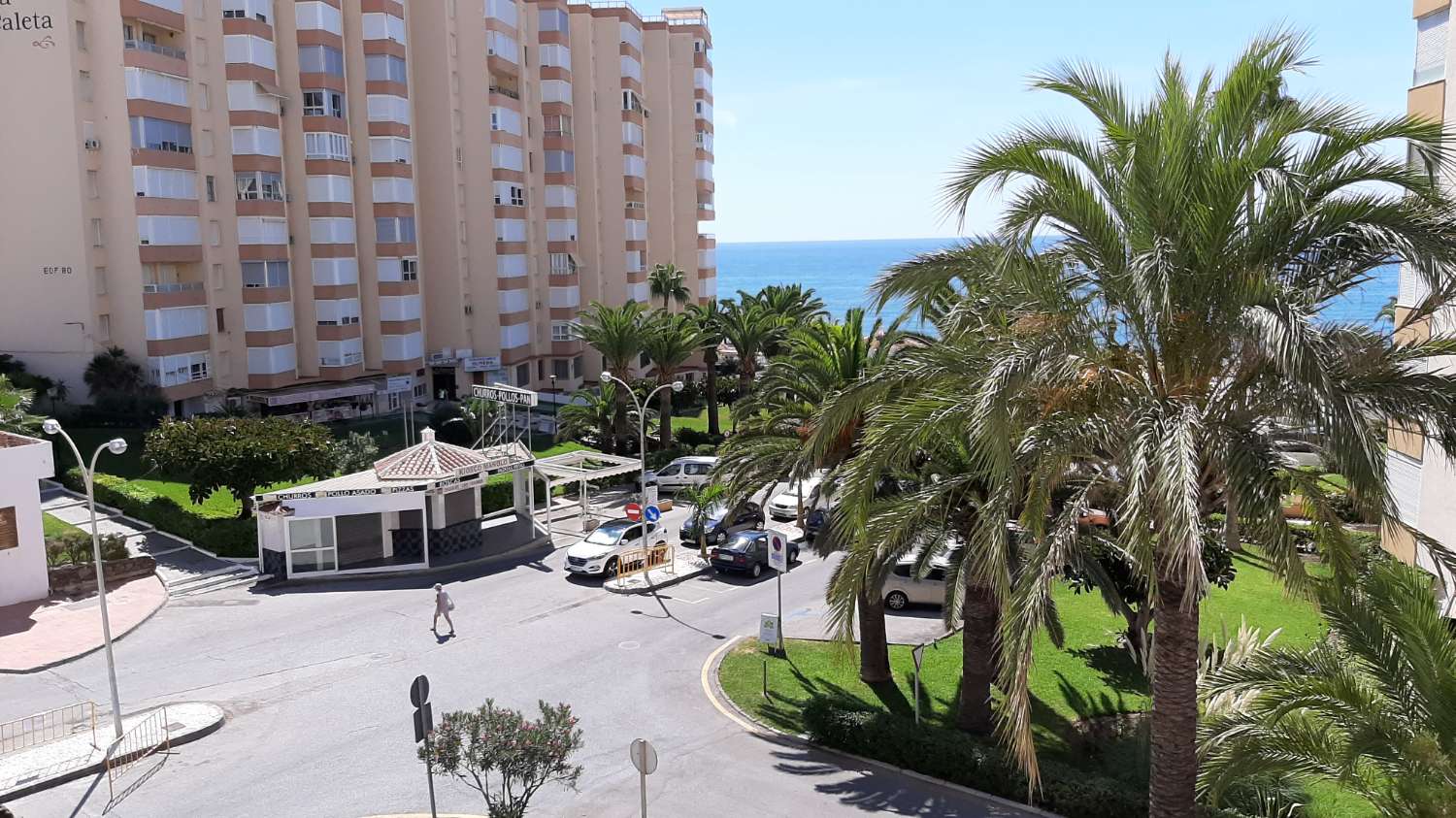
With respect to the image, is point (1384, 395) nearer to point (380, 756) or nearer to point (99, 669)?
point (380, 756)

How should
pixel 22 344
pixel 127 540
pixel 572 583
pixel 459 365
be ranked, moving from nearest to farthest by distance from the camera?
pixel 572 583 < pixel 127 540 < pixel 22 344 < pixel 459 365

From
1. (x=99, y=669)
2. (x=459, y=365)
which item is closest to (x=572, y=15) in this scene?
(x=459, y=365)

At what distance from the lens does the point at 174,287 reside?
46.4 metres

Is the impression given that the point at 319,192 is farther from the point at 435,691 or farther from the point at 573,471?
the point at 435,691

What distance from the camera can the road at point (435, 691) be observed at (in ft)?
53.3

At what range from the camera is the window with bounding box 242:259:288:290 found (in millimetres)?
49625

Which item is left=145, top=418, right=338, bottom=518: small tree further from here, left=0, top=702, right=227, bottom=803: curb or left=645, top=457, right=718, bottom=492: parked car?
left=0, top=702, right=227, bottom=803: curb

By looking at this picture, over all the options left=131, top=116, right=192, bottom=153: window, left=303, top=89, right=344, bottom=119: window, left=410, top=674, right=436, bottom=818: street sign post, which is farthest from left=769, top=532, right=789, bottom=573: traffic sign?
left=303, top=89, right=344, bottom=119: window

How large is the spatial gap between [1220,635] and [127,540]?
1121 inches

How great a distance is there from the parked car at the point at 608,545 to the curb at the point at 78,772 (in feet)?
37.3

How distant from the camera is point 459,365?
59.3 meters

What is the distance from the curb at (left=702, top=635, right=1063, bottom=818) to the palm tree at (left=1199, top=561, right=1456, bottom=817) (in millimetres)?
4532

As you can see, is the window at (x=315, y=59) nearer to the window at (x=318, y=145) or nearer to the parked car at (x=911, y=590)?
the window at (x=318, y=145)

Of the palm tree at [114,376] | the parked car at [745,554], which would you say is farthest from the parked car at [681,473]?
the palm tree at [114,376]
